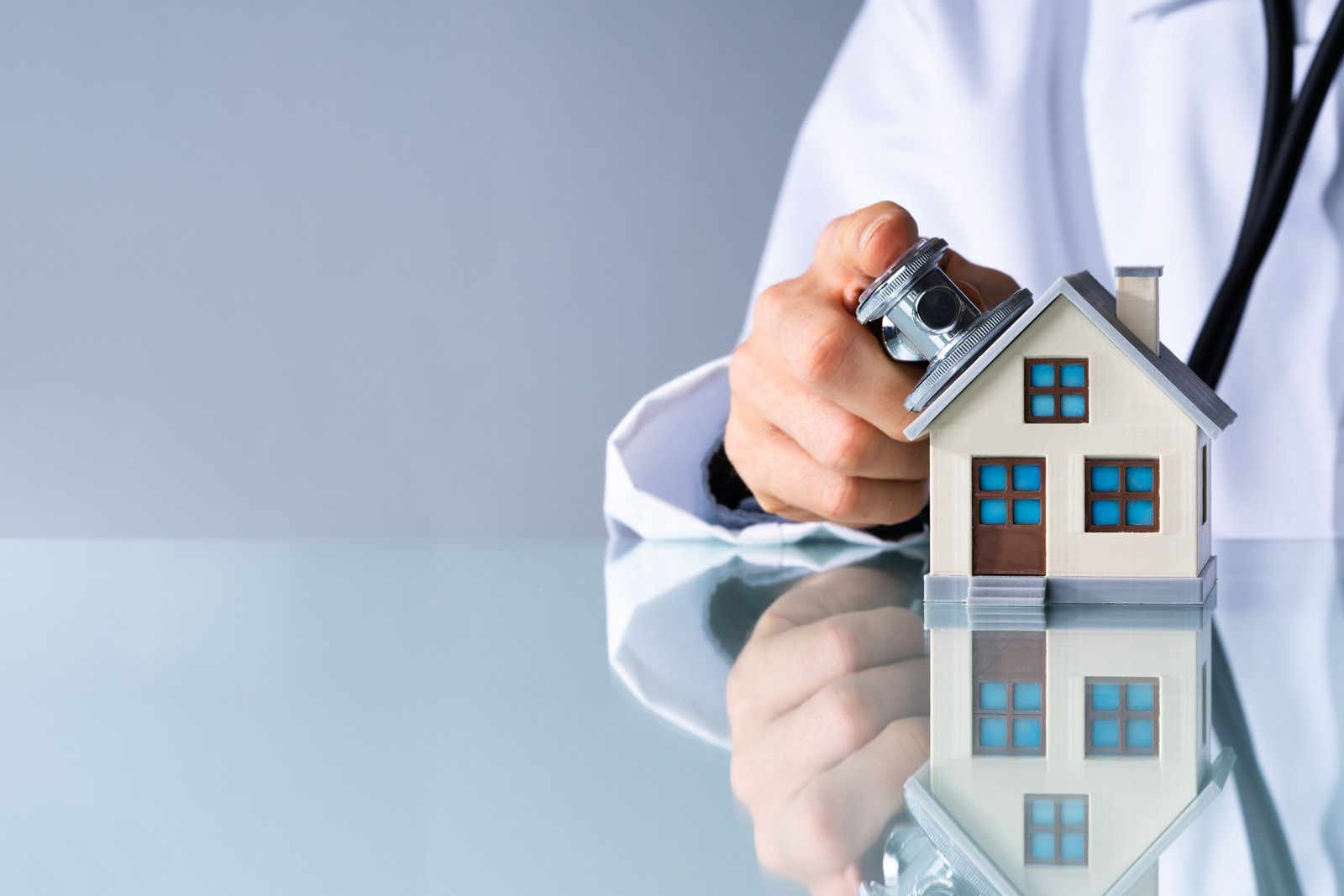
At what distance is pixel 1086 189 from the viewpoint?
3.91 feet

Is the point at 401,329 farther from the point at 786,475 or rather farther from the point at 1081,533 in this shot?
the point at 1081,533

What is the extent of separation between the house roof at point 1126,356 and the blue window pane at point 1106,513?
6 cm

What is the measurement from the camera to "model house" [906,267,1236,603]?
2.00 ft

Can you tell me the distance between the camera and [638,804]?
28 centimetres

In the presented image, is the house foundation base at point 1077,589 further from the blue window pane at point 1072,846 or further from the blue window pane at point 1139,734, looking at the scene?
the blue window pane at point 1072,846

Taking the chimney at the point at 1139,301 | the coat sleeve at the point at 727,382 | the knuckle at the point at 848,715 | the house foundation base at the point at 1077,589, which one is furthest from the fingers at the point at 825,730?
the coat sleeve at the point at 727,382

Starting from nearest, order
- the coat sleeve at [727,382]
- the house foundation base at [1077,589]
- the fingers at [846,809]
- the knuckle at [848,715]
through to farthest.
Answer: the fingers at [846,809]
the knuckle at [848,715]
the house foundation base at [1077,589]
the coat sleeve at [727,382]

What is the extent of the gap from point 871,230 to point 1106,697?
0.36m

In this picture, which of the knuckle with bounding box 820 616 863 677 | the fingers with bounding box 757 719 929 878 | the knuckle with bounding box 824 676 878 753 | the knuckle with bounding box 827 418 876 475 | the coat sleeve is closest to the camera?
the fingers with bounding box 757 719 929 878

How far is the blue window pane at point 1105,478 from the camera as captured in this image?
0.62 m

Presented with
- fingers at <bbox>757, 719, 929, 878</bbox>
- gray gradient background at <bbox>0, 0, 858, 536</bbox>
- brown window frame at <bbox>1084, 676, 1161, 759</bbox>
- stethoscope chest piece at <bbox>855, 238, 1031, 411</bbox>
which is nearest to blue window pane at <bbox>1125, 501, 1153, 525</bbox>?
stethoscope chest piece at <bbox>855, 238, 1031, 411</bbox>

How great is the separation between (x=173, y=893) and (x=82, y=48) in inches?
88.9

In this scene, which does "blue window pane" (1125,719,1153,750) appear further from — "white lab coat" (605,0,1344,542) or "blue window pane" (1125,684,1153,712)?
"white lab coat" (605,0,1344,542)

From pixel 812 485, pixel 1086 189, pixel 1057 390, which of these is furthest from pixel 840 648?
pixel 1086 189
